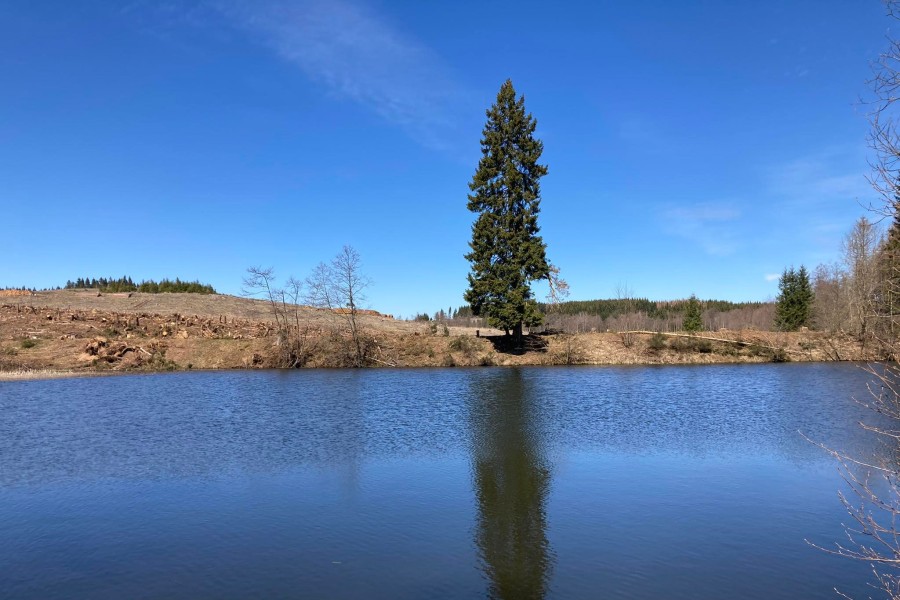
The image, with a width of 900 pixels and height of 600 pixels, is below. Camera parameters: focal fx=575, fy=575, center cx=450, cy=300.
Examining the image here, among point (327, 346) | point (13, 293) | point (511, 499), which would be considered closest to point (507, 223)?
point (327, 346)

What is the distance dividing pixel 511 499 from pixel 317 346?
41.7 meters

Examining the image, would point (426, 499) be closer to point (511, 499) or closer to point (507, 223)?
point (511, 499)

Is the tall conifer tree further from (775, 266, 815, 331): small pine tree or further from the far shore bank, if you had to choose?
(775, 266, 815, 331): small pine tree

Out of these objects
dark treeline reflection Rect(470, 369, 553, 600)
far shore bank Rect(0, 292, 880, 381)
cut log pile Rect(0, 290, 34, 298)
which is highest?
cut log pile Rect(0, 290, 34, 298)

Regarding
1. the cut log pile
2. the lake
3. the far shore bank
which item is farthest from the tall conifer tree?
the cut log pile

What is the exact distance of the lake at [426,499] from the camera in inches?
350

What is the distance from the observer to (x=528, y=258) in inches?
1933

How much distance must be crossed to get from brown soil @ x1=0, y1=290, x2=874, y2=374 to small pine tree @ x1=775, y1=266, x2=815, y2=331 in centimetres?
1743

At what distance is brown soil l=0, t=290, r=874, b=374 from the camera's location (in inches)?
1865

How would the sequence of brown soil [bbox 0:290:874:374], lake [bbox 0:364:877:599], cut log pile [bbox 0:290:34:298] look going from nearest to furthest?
lake [bbox 0:364:877:599] < brown soil [bbox 0:290:874:374] < cut log pile [bbox 0:290:34:298]

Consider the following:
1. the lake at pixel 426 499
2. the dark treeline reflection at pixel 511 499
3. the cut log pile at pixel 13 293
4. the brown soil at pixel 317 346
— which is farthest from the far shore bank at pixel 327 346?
the dark treeline reflection at pixel 511 499

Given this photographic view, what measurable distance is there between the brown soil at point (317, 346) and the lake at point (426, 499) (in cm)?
2111

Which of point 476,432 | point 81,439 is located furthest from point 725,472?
point 81,439

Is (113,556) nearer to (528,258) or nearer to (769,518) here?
(769,518)
